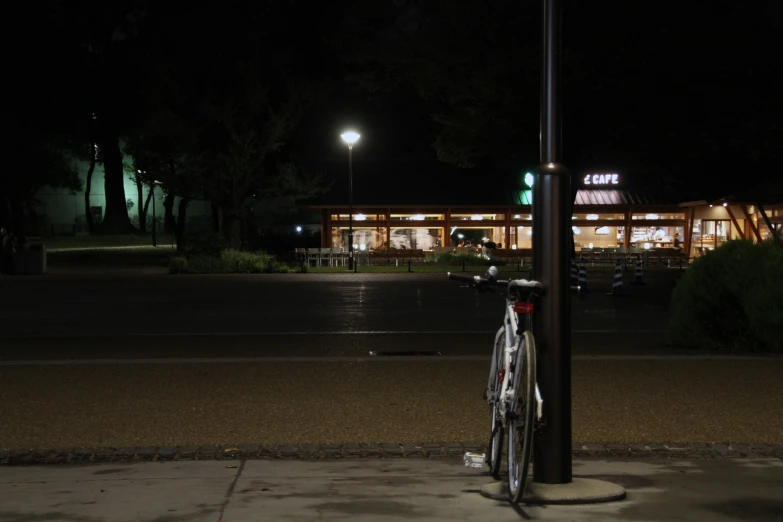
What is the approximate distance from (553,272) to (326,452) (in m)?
2.66

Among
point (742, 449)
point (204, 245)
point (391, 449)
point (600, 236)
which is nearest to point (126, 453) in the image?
point (391, 449)

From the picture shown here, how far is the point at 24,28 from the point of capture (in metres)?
57.0

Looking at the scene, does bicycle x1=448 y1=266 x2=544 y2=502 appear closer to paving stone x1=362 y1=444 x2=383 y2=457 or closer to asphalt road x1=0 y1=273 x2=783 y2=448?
paving stone x1=362 y1=444 x2=383 y2=457

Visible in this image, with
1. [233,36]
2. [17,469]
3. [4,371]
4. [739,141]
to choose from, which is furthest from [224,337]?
[233,36]

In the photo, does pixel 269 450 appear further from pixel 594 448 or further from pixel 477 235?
pixel 477 235

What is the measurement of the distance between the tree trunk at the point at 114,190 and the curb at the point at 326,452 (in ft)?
218

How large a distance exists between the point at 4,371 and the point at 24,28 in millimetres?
48944

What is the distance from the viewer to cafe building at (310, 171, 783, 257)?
56500mm

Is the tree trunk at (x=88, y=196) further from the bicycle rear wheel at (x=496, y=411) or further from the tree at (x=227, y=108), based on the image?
the bicycle rear wheel at (x=496, y=411)

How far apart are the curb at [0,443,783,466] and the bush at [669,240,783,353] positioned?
5584mm

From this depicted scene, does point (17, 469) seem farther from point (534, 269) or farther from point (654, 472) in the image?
point (654, 472)

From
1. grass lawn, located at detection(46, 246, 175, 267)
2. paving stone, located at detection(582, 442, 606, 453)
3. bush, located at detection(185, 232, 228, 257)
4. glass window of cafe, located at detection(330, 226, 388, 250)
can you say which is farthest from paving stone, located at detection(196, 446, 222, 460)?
glass window of cafe, located at detection(330, 226, 388, 250)

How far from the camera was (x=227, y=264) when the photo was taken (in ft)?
138

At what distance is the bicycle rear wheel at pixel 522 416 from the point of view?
630cm
